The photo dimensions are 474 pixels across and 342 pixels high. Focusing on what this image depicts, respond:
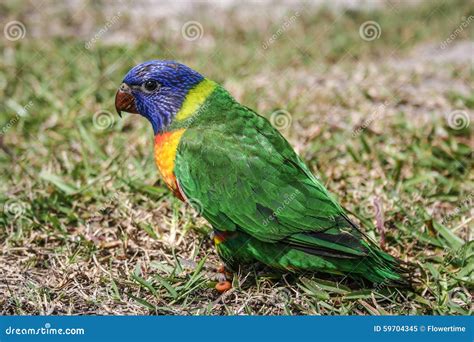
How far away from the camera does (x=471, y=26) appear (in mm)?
6766

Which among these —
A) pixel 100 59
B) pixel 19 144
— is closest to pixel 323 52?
pixel 100 59

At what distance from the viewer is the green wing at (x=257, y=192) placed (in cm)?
305

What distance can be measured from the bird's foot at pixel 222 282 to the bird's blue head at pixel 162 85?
0.82 metres

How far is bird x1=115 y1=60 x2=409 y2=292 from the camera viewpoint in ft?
10.0

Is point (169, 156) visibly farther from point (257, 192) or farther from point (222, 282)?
point (222, 282)

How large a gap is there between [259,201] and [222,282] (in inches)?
20.3

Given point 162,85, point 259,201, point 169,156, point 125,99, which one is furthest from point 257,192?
point 125,99

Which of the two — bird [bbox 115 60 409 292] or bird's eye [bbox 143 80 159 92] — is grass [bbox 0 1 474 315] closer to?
bird [bbox 115 60 409 292]

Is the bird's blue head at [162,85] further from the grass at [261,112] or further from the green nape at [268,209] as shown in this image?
the grass at [261,112]

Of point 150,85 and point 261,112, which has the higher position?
point 150,85

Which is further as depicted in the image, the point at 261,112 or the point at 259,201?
the point at 261,112

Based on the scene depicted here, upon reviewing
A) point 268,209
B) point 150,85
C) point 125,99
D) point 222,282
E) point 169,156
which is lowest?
point 222,282

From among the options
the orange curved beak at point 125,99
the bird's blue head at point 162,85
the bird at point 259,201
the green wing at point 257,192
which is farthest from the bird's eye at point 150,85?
the green wing at point 257,192

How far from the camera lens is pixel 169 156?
3.25m
